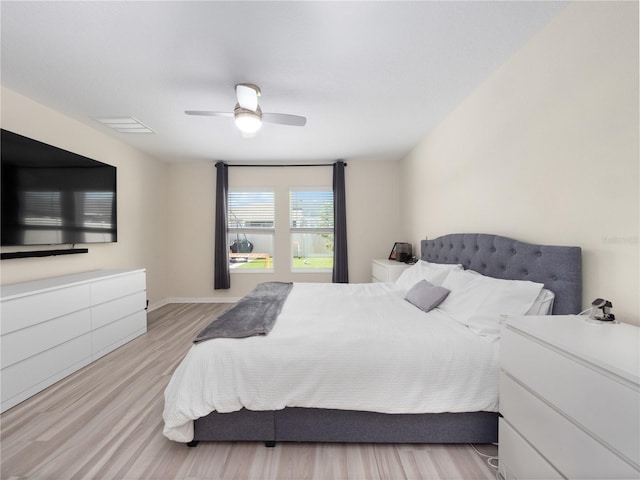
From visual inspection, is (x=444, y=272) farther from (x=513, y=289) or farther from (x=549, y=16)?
(x=549, y=16)

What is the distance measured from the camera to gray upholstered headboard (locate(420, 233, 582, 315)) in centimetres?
141

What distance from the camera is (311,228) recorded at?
461 centimetres

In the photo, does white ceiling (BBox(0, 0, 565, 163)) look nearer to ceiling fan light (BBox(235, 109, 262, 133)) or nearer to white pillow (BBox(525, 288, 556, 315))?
ceiling fan light (BBox(235, 109, 262, 133))

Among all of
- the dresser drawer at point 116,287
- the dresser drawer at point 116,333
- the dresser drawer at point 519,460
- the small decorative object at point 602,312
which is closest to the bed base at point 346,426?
the dresser drawer at point 519,460

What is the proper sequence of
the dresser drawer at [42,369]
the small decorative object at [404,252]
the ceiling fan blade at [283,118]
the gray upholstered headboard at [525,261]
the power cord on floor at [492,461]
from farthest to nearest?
the small decorative object at [404,252] → the ceiling fan blade at [283,118] → the dresser drawer at [42,369] → the gray upholstered headboard at [525,261] → the power cord on floor at [492,461]

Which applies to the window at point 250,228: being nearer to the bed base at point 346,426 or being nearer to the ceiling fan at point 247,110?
the ceiling fan at point 247,110

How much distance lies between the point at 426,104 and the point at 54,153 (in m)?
3.66

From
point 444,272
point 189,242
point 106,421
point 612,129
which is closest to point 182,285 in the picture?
point 189,242

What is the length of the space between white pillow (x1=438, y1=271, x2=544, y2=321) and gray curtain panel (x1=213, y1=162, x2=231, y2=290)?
11.6ft

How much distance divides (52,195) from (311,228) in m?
3.22

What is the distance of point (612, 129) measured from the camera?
1263mm

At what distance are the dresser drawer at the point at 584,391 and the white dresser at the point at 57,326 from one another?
10.2 feet

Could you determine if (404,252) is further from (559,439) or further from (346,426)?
(559,439)

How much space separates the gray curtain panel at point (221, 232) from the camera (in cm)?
435
